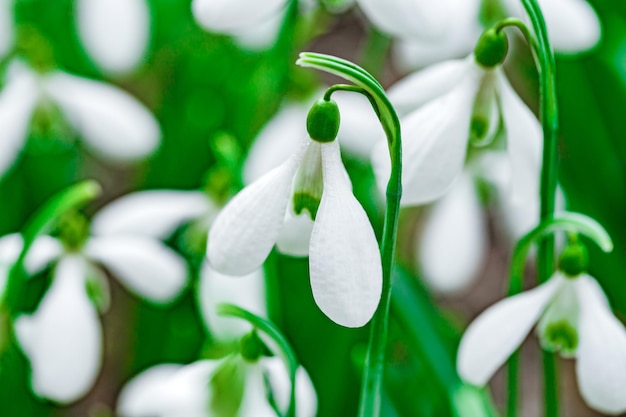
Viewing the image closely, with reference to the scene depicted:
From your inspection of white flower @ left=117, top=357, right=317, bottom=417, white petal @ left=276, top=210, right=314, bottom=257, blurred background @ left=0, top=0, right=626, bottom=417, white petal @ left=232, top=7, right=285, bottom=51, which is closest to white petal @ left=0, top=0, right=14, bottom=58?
blurred background @ left=0, top=0, right=626, bottom=417

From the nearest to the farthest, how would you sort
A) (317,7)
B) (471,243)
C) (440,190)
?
(440,190) < (317,7) < (471,243)

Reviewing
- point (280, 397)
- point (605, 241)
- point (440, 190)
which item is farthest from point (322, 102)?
point (280, 397)

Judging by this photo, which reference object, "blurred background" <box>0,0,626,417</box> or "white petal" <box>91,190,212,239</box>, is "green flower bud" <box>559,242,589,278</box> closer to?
"blurred background" <box>0,0,626,417</box>

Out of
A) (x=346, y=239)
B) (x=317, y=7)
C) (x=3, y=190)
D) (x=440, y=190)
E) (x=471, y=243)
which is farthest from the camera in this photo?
(x=3, y=190)

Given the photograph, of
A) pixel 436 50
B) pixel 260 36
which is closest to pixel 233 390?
pixel 436 50

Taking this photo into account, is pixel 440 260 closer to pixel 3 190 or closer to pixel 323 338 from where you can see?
pixel 323 338

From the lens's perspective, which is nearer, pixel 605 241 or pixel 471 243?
pixel 605 241

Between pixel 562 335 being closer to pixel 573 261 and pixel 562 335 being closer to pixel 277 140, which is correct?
pixel 573 261
